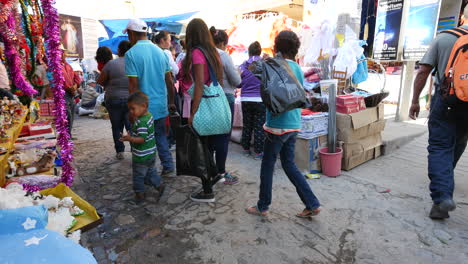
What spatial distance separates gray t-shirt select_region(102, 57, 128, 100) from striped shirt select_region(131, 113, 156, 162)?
149cm

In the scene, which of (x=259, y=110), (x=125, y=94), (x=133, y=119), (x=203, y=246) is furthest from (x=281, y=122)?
(x=125, y=94)

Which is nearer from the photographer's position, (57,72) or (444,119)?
(57,72)

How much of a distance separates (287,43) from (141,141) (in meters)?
1.66

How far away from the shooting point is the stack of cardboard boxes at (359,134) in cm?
411

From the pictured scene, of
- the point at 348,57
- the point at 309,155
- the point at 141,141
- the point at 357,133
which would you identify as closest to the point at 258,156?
the point at 309,155

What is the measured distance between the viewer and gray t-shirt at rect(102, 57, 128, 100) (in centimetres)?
435

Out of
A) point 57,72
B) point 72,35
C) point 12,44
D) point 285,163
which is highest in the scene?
point 72,35

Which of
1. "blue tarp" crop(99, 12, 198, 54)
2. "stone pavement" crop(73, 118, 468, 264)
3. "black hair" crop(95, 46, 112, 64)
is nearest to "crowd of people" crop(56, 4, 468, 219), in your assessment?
"stone pavement" crop(73, 118, 468, 264)

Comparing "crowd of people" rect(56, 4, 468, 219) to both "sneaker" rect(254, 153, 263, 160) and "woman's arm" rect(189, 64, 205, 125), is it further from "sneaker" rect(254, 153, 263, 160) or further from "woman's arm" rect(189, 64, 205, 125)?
"sneaker" rect(254, 153, 263, 160)

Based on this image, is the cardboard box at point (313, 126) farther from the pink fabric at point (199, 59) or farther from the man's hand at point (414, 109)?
the pink fabric at point (199, 59)

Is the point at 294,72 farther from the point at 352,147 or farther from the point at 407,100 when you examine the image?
the point at 407,100

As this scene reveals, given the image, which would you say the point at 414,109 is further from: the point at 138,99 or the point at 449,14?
the point at 449,14

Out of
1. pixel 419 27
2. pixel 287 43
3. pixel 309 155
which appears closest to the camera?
pixel 287 43

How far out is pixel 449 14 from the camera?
6445 millimetres
